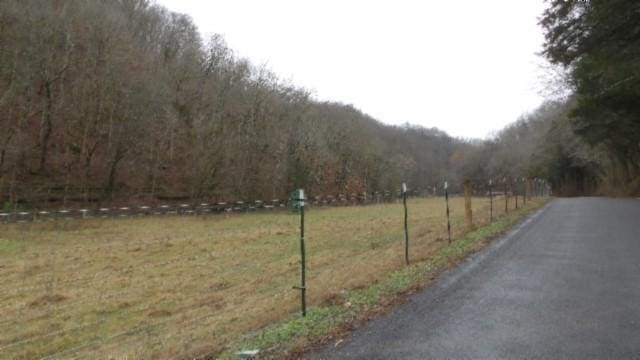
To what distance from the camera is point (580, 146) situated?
61.4 metres

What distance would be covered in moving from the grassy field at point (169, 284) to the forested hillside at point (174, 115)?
13.6m

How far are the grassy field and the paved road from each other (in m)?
1.69

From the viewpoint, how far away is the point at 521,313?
7.57m

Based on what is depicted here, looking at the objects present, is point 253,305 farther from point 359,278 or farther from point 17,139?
point 17,139

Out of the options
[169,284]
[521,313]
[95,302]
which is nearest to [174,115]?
[169,284]

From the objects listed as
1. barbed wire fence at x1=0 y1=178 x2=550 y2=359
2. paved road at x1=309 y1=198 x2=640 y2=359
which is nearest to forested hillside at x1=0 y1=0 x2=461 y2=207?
barbed wire fence at x1=0 y1=178 x2=550 y2=359

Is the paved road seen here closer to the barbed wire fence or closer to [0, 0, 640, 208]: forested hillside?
the barbed wire fence

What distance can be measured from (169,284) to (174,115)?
39.2 meters

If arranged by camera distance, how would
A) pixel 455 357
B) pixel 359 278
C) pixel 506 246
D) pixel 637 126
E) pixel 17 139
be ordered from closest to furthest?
pixel 455 357 → pixel 359 278 → pixel 506 246 → pixel 637 126 → pixel 17 139

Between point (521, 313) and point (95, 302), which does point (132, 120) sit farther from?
point (521, 313)

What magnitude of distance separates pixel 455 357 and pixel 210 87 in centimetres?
5153

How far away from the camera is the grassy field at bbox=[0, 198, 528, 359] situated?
31.2ft

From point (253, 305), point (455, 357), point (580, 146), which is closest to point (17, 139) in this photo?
point (253, 305)

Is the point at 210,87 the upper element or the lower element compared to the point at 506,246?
upper
